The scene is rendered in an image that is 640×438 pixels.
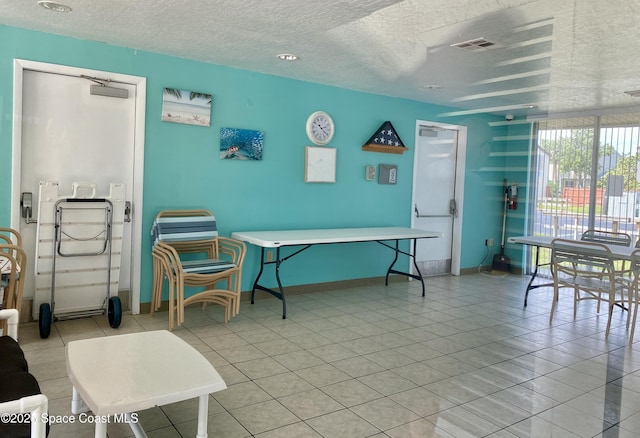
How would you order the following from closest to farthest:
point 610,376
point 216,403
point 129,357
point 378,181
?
point 129,357
point 216,403
point 610,376
point 378,181

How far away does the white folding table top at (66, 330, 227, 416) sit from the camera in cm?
176

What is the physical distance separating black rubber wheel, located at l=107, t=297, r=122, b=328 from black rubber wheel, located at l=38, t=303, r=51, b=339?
1.44 ft

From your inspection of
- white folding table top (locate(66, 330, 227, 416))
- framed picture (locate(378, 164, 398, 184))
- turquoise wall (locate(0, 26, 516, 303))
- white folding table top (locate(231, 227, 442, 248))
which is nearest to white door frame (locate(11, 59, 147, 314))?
turquoise wall (locate(0, 26, 516, 303))

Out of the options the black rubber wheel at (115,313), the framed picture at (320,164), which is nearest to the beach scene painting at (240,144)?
the framed picture at (320,164)

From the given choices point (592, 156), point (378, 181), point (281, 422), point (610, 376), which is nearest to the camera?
point (281, 422)

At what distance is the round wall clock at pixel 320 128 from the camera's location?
195 inches

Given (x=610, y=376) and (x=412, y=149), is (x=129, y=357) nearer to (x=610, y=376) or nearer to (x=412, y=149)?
(x=610, y=376)

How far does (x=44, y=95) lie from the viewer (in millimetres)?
3721

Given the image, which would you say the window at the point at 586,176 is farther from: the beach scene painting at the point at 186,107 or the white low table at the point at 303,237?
the beach scene painting at the point at 186,107

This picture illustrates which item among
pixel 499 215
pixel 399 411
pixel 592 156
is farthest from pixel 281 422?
pixel 499 215

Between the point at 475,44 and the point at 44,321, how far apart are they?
361cm

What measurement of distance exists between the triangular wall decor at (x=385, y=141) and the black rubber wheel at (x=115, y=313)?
3050 millimetres

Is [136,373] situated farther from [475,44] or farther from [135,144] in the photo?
[475,44]

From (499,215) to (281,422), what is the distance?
182 inches
